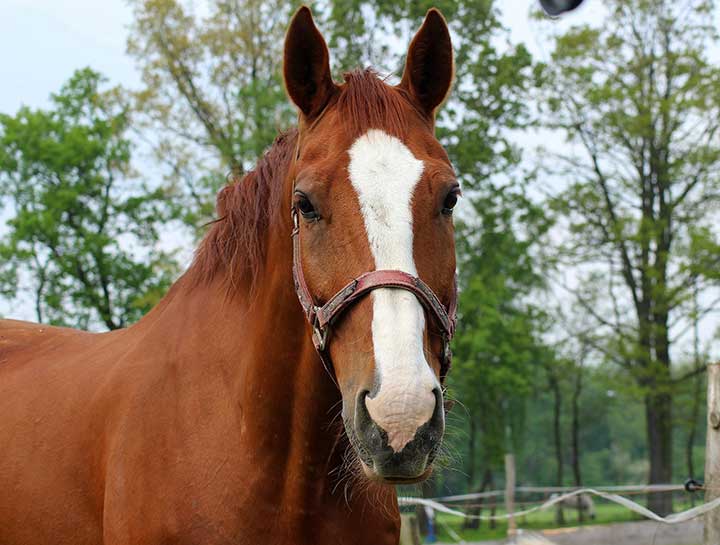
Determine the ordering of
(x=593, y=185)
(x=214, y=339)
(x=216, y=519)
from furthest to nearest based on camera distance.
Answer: (x=593, y=185)
(x=214, y=339)
(x=216, y=519)

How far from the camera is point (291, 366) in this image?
259 cm

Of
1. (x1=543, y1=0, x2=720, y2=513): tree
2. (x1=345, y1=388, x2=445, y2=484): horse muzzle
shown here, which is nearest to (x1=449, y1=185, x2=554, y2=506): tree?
(x1=543, y1=0, x2=720, y2=513): tree

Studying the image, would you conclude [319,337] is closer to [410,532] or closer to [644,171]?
[410,532]

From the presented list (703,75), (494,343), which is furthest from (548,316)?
(703,75)

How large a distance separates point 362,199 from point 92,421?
5.11ft

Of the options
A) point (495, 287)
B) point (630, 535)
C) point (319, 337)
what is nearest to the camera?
point (319, 337)

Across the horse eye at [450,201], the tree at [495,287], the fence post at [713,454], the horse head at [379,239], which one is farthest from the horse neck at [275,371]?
the tree at [495,287]

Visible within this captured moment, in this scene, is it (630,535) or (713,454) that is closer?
Result: (713,454)

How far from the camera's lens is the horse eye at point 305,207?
2.32 metres

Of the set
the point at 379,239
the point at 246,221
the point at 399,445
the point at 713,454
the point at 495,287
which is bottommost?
the point at 713,454

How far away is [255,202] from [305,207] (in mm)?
647

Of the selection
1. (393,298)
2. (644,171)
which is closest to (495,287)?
(644,171)

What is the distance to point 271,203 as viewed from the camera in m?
2.85

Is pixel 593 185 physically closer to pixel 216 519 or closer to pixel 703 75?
pixel 703 75
